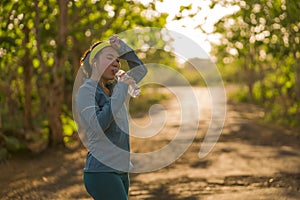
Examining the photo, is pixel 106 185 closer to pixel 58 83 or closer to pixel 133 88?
pixel 133 88

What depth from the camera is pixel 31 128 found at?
44.0 ft

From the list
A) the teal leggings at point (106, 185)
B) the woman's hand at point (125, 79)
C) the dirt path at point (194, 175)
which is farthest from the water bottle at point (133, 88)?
the dirt path at point (194, 175)

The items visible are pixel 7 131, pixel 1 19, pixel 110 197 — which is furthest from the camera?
pixel 7 131

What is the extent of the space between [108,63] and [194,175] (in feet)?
17.1

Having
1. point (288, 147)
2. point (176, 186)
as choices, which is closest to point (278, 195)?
point (176, 186)

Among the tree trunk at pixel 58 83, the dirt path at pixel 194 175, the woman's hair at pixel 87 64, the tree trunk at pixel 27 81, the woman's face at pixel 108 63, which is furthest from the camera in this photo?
the tree trunk at pixel 27 81

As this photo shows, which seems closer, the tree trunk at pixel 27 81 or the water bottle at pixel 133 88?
the water bottle at pixel 133 88

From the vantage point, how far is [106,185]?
3.31 meters

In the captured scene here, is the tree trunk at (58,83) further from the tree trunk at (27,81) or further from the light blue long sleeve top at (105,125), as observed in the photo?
the light blue long sleeve top at (105,125)

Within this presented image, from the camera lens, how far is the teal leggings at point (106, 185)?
331cm

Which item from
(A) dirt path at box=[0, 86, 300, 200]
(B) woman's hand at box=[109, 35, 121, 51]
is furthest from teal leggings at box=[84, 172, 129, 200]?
(A) dirt path at box=[0, 86, 300, 200]

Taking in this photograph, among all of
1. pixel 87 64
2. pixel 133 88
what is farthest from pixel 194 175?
pixel 133 88

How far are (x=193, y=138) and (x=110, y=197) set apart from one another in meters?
10.5

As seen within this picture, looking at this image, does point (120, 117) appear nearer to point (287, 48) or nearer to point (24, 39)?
point (24, 39)
